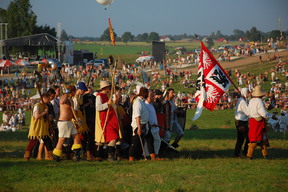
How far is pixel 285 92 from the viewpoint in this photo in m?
39.5

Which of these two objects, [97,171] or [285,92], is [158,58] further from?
[97,171]

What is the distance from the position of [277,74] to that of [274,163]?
37.2m

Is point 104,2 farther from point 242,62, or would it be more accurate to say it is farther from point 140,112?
point 242,62

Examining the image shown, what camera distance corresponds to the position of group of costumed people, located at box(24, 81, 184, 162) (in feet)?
37.8

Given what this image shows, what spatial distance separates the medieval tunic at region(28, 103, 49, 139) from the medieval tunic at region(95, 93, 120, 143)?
122 cm

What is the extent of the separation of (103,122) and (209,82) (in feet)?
10.5

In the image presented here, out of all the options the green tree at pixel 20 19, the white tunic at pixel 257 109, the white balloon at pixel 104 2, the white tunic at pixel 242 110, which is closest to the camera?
the white tunic at pixel 257 109

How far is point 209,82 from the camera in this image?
13305mm

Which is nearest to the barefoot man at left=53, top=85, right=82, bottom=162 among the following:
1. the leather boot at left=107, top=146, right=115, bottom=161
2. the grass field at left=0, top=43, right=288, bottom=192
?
the grass field at left=0, top=43, right=288, bottom=192

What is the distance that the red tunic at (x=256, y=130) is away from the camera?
1189cm

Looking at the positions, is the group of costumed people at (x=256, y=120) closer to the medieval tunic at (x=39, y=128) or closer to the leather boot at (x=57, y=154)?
the leather boot at (x=57, y=154)

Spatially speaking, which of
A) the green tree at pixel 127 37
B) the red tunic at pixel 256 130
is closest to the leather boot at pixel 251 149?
the red tunic at pixel 256 130

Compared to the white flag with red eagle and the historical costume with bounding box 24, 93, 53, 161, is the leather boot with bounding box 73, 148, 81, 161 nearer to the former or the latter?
the historical costume with bounding box 24, 93, 53, 161

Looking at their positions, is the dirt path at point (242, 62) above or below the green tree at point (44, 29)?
below
